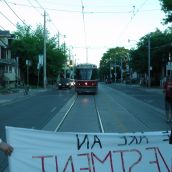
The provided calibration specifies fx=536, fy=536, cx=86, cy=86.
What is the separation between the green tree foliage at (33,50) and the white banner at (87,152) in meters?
67.9

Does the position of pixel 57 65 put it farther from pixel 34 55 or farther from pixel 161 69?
pixel 161 69

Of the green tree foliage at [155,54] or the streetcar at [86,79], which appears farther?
the green tree foliage at [155,54]

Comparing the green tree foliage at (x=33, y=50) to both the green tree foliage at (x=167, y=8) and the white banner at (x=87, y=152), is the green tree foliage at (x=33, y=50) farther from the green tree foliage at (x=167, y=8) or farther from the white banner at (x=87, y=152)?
the white banner at (x=87, y=152)

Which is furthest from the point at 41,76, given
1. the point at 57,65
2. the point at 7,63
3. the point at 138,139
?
the point at 138,139

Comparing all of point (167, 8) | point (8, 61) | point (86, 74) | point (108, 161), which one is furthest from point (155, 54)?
point (108, 161)

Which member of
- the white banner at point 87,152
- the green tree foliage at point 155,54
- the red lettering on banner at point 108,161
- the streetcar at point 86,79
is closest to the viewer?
the white banner at point 87,152

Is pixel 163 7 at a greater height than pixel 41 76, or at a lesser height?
greater

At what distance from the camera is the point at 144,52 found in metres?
84.7

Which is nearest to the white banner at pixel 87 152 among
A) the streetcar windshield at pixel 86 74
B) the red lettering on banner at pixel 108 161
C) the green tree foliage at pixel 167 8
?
the red lettering on banner at pixel 108 161

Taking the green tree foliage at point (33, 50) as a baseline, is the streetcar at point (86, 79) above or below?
below

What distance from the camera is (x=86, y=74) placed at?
5031cm

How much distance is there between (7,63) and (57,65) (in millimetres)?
17893

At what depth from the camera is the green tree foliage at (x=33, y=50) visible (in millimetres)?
74812

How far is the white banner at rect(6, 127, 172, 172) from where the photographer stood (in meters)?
6.65
